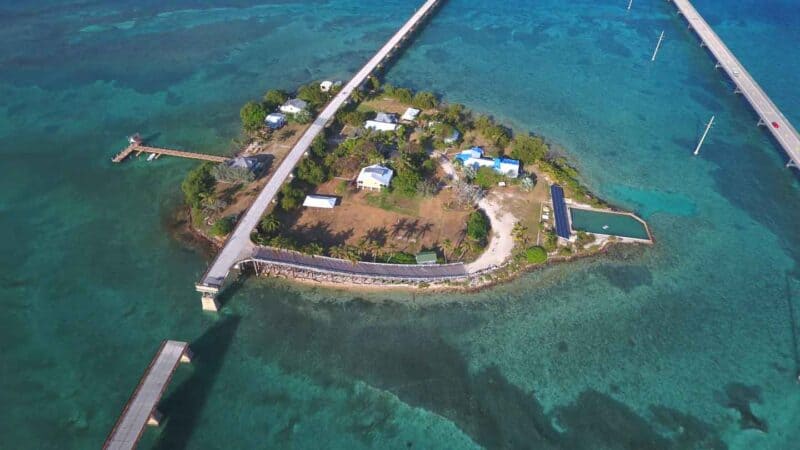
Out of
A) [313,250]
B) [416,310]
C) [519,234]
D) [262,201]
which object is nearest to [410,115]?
[262,201]

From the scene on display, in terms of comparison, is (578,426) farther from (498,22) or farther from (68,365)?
(498,22)

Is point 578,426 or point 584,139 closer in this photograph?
point 578,426

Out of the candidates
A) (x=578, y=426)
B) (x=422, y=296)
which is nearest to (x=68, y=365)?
(x=422, y=296)

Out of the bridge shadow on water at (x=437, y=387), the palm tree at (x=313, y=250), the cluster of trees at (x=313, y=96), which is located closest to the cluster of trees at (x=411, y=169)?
the palm tree at (x=313, y=250)

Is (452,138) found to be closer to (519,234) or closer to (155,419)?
(519,234)

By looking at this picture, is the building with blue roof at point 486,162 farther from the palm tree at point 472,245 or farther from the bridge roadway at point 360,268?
the bridge roadway at point 360,268

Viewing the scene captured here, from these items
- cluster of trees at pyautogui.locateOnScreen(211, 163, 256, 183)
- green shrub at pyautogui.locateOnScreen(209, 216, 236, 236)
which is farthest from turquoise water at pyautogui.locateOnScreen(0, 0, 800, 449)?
cluster of trees at pyautogui.locateOnScreen(211, 163, 256, 183)
